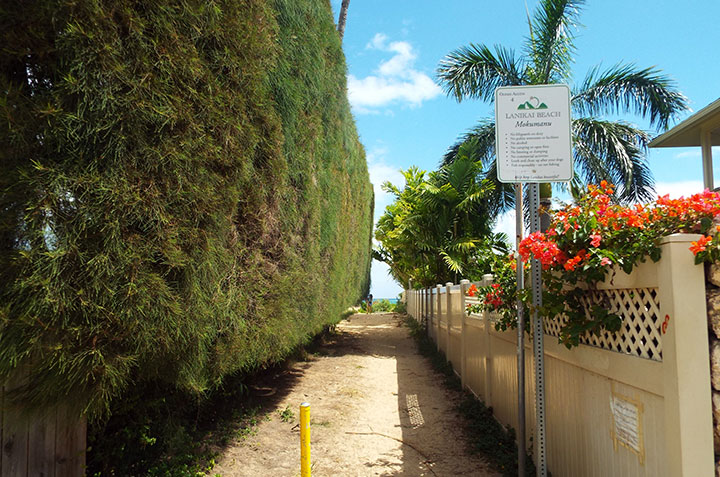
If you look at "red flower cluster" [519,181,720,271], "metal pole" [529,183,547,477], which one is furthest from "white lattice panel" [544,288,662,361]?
"metal pole" [529,183,547,477]

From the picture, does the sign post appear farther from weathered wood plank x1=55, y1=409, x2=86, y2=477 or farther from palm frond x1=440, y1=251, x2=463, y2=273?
palm frond x1=440, y1=251, x2=463, y2=273

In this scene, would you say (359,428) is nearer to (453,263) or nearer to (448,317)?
(448,317)

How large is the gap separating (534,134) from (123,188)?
9.36 feet

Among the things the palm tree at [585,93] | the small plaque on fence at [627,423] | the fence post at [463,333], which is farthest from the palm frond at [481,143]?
the small plaque on fence at [627,423]

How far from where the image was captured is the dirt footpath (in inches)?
190

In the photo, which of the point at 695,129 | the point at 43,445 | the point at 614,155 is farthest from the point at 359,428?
the point at 614,155

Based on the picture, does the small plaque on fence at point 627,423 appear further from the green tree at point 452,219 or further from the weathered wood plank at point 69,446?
the green tree at point 452,219

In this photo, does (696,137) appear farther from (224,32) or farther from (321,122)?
(224,32)

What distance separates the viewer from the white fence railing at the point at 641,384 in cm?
229

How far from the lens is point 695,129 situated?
9.59 meters

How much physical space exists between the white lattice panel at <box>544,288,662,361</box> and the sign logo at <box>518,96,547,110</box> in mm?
1433

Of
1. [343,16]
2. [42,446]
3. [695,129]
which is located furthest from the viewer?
[343,16]

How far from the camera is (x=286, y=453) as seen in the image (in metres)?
5.18

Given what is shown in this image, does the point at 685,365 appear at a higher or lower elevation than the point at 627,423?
higher
